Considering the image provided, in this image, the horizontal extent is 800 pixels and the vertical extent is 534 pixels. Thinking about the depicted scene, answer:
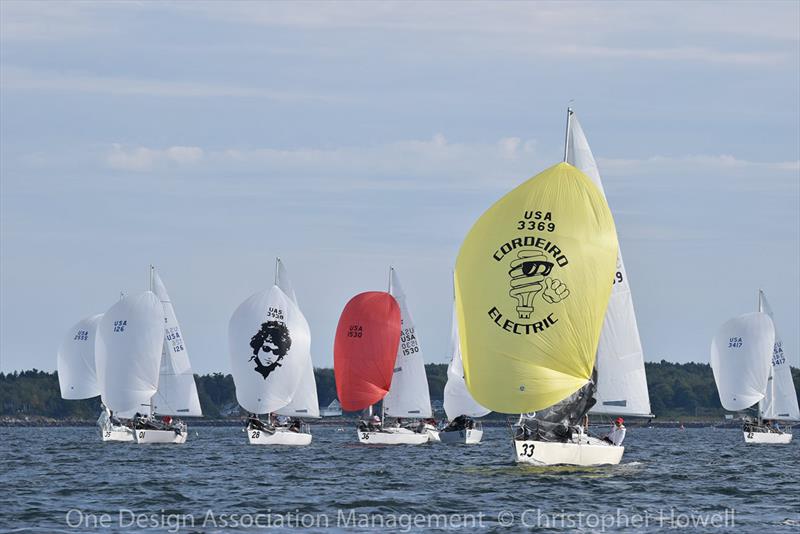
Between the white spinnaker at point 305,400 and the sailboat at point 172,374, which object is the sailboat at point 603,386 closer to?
A: the white spinnaker at point 305,400

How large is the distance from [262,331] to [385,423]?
32.3 feet

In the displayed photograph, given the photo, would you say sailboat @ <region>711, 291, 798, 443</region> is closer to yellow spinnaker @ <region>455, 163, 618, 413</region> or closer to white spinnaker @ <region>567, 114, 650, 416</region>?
white spinnaker @ <region>567, 114, 650, 416</region>

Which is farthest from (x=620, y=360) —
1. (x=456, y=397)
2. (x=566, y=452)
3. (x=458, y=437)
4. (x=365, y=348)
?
(x=456, y=397)

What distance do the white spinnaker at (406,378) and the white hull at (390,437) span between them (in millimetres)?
2101

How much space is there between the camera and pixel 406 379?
2744 inches

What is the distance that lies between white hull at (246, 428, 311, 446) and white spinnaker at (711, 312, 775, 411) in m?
28.8

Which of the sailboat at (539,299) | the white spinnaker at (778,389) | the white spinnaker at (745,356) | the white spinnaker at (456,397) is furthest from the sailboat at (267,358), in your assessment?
the white spinnaker at (778,389)

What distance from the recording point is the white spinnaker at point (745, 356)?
80.4 meters

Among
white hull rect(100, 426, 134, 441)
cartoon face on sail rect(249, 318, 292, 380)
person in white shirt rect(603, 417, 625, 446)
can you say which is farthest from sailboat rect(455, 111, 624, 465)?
white hull rect(100, 426, 134, 441)

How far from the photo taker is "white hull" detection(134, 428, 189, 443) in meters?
66.8

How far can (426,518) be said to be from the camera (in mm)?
29078

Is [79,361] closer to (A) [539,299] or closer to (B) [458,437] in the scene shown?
(B) [458,437]

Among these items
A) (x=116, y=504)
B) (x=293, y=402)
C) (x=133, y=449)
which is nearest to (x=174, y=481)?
(x=116, y=504)

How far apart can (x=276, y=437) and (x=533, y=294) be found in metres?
29.5
